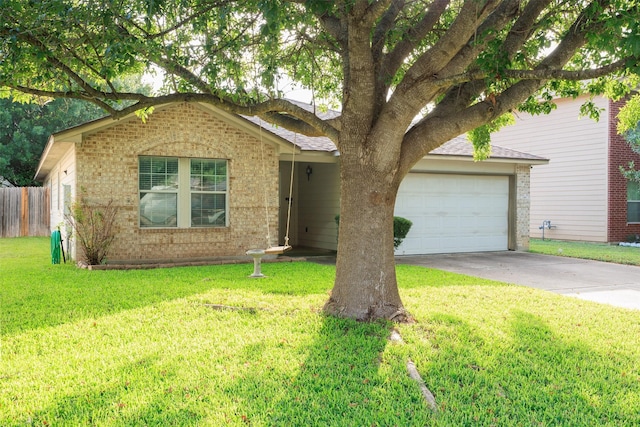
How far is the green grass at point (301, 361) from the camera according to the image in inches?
152

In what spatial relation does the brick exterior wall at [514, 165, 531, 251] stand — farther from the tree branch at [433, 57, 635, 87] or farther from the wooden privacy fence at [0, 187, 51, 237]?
the wooden privacy fence at [0, 187, 51, 237]

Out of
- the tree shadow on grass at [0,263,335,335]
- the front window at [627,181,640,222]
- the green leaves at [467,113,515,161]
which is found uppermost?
the green leaves at [467,113,515,161]

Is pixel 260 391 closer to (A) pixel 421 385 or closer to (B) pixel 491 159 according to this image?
(A) pixel 421 385

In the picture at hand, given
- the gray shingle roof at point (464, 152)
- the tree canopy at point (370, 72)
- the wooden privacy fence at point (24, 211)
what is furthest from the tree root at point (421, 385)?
the wooden privacy fence at point (24, 211)

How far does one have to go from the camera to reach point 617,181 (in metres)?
18.1

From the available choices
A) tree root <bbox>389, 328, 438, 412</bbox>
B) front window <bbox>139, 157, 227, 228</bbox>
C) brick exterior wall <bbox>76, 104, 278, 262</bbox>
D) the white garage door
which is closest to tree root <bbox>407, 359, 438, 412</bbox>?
tree root <bbox>389, 328, 438, 412</bbox>

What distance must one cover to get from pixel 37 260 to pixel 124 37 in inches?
368

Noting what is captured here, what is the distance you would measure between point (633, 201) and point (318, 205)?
38.7 ft

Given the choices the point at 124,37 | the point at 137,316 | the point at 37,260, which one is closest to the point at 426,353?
Result: the point at 137,316

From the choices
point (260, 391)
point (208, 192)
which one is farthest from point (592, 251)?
point (260, 391)

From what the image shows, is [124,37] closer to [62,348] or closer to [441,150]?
[62,348]

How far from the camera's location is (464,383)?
14.6 ft

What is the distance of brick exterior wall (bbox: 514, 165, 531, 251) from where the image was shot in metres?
16.2

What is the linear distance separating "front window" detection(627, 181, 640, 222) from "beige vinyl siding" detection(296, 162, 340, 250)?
1128cm
